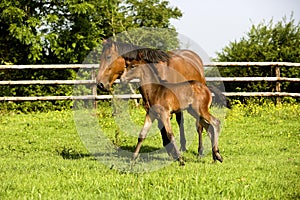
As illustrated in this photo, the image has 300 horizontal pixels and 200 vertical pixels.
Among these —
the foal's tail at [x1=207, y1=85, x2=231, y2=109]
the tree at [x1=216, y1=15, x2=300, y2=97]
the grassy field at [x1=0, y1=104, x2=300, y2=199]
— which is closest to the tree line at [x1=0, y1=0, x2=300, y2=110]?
the tree at [x1=216, y1=15, x2=300, y2=97]

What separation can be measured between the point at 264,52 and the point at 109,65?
14810 millimetres

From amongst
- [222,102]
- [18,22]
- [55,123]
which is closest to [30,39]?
[18,22]

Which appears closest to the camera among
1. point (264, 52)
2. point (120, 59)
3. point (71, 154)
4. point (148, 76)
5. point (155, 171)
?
point (155, 171)

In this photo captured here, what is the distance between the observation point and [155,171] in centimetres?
641

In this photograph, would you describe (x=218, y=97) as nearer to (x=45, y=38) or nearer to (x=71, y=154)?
(x=71, y=154)

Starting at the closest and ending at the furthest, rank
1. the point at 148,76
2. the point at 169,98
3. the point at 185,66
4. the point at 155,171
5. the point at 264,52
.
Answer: the point at 155,171 → the point at 169,98 → the point at 148,76 → the point at 185,66 → the point at 264,52

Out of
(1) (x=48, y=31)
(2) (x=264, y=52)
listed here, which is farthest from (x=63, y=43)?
(2) (x=264, y=52)

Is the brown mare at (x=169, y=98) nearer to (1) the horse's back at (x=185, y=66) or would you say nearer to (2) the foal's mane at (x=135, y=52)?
(2) the foal's mane at (x=135, y=52)

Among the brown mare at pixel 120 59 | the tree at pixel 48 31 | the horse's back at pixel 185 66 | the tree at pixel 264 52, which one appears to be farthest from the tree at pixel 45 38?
the brown mare at pixel 120 59

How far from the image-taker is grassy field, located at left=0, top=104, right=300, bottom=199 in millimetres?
5121

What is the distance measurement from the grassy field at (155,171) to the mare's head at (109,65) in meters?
1.28

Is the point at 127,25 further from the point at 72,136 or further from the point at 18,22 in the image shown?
the point at 72,136

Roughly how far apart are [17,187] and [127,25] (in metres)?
29.9

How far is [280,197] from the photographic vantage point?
502 centimetres
